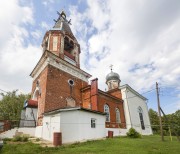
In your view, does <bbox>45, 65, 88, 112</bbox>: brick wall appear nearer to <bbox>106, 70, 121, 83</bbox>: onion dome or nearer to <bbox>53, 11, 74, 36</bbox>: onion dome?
<bbox>53, 11, 74, 36</bbox>: onion dome

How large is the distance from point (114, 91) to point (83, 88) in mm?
7127

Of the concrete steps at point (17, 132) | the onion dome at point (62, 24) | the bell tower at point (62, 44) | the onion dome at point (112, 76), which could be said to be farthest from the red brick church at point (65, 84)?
the onion dome at point (112, 76)

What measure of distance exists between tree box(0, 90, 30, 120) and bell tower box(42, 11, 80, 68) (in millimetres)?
14685

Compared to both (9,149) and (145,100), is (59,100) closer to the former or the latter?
(9,149)

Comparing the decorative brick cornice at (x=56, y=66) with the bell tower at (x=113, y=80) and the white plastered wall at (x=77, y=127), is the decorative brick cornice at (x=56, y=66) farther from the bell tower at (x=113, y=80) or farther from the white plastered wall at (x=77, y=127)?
the bell tower at (x=113, y=80)

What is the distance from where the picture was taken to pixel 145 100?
30.4 meters

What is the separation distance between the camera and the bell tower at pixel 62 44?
19953 mm

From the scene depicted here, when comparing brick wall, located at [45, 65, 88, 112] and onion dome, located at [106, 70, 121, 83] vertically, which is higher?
onion dome, located at [106, 70, 121, 83]

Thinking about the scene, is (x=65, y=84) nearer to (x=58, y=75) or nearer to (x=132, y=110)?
(x=58, y=75)

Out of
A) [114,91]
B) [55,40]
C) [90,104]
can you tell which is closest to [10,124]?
[90,104]

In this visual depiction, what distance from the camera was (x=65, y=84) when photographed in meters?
18.4

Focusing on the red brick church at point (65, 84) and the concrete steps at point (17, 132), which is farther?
the red brick church at point (65, 84)

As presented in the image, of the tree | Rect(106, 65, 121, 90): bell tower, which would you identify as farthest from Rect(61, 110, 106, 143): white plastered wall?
the tree

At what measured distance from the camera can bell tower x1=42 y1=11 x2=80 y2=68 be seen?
1995cm
